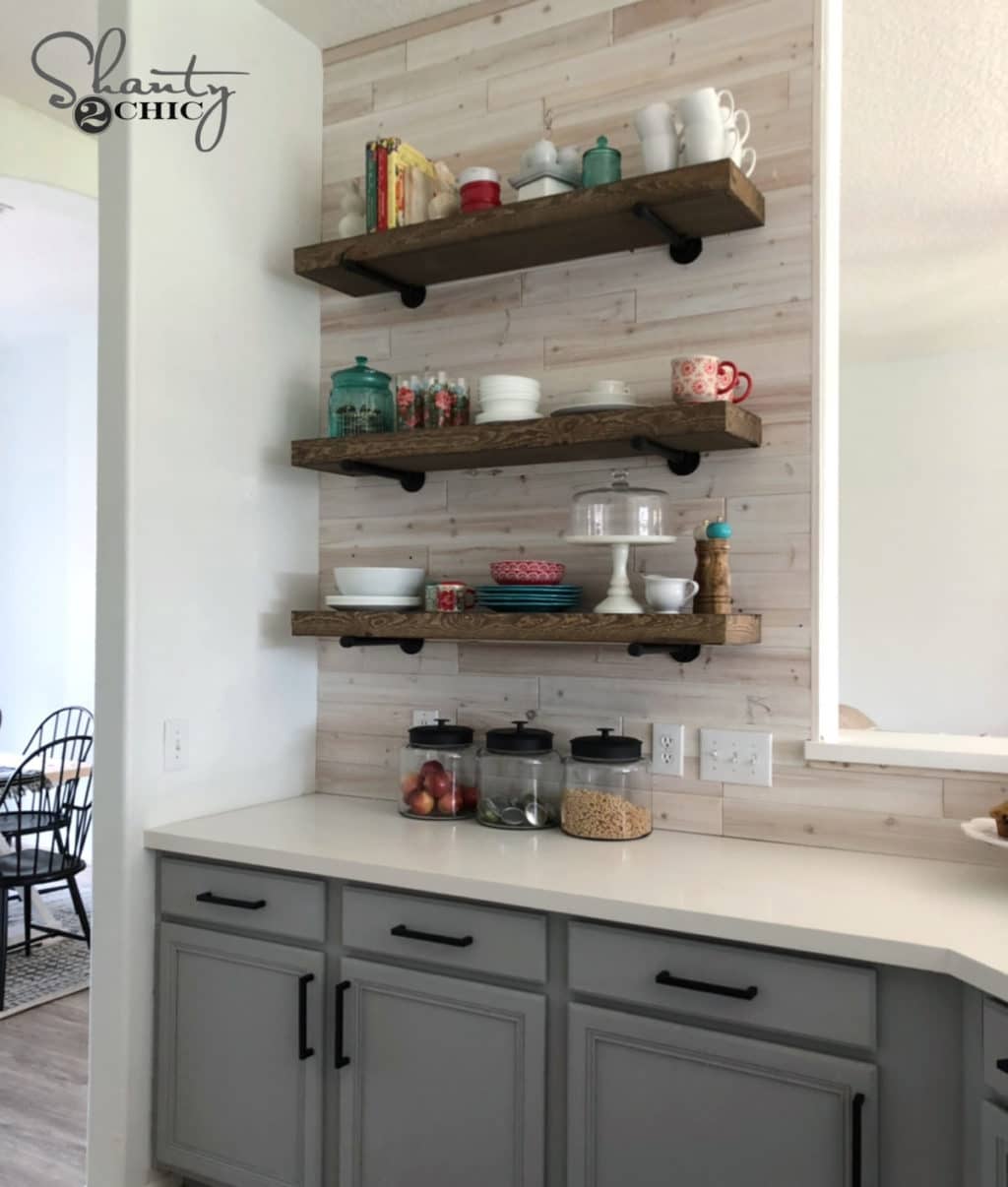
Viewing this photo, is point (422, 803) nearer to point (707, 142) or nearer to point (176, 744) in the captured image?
point (176, 744)

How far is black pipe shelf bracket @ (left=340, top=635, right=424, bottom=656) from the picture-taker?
2.58 m

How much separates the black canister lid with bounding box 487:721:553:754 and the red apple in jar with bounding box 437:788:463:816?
187mm

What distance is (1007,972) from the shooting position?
142 centimetres

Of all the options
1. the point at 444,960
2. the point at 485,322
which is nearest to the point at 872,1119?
the point at 444,960

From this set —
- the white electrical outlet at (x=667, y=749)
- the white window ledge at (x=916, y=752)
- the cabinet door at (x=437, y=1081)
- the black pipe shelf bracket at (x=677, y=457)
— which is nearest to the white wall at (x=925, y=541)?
the white window ledge at (x=916, y=752)

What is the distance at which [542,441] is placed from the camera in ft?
7.32

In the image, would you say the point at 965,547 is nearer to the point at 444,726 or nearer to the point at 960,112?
the point at 960,112

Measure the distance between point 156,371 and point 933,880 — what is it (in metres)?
1.89

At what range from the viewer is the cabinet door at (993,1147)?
1.44 m

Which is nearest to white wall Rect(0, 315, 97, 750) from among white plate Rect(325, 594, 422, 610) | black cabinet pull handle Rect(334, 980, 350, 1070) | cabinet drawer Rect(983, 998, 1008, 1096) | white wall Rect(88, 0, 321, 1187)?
white wall Rect(88, 0, 321, 1187)

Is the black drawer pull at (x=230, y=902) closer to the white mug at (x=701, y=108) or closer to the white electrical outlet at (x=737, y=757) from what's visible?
the white electrical outlet at (x=737, y=757)

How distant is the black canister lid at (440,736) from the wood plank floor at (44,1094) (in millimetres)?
1352

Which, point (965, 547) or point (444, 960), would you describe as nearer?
point (444, 960)

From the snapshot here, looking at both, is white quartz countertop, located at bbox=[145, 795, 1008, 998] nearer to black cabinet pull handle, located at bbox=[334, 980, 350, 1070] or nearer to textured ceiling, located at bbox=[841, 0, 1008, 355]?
Answer: black cabinet pull handle, located at bbox=[334, 980, 350, 1070]
